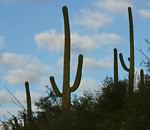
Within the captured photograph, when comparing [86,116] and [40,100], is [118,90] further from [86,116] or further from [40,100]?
[40,100]

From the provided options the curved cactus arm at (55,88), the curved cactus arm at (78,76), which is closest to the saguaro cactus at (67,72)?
the curved cactus arm at (78,76)

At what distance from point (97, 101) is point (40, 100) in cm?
1160

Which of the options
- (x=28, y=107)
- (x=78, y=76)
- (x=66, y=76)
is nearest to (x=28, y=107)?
(x=28, y=107)

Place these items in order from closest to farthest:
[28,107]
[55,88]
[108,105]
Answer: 1. [108,105]
2. [55,88]
3. [28,107]

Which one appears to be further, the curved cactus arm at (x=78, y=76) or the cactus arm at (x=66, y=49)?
the curved cactus arm at (x=78, y=76)

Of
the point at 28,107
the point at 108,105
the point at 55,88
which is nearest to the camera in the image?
the point at 108,105

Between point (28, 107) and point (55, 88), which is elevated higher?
point (55, 88)

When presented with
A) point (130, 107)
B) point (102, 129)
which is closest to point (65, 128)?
point (102, 129)

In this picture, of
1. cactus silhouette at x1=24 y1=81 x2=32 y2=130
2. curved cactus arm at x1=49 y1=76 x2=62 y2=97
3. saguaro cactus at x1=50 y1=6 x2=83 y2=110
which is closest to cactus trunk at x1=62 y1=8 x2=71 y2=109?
saguaro cactus at x1=50 y1=6 x2=83 y2=110

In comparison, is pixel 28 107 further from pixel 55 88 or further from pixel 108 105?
pixel 108 105

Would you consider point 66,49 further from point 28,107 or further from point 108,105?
point 28,107

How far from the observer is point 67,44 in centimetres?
2520

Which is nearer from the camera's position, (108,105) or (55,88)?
(108,105)

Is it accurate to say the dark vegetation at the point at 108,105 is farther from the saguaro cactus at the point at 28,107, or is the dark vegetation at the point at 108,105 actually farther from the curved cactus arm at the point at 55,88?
the saguaro cactus at the point at 28,107
